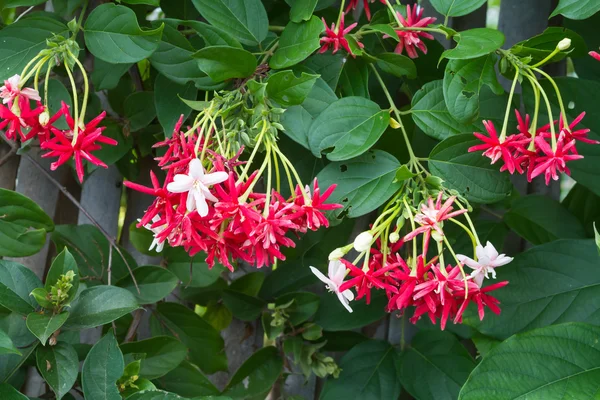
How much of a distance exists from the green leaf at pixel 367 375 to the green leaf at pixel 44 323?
1.51 ft

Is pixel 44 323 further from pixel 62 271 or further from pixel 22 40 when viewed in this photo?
pixel 22 40

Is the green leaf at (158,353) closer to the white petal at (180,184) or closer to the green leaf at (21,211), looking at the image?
Answer: the green leaf at (21,211)

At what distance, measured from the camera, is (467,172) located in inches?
34.3

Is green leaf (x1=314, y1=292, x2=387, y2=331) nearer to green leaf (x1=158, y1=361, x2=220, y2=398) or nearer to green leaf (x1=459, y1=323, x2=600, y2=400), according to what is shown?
green leaf (x1=158, y1=361, x2=220, y2=398)

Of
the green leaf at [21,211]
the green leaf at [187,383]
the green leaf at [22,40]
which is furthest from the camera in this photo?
the green leaf at [187,383]

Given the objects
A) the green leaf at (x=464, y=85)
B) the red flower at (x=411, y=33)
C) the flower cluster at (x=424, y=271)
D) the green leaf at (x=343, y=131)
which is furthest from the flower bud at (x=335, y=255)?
the red flower at (x=411, y=33)

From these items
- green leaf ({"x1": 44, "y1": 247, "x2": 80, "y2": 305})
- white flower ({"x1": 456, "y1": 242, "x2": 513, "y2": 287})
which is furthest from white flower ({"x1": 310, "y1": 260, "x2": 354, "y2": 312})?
green leaf ({"x1": 44, "y1": 247, "x2": 80, "y2": 305})

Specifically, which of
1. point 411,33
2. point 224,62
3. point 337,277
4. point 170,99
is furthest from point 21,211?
point 411,33

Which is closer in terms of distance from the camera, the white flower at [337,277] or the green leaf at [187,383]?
the white flower at [337,277]

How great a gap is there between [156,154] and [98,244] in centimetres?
18

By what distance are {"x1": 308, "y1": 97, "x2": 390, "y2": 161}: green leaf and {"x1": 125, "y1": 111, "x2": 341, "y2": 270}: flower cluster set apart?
3.9 inches

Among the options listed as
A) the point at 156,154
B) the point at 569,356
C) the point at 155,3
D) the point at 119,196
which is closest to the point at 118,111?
the point at 156,154

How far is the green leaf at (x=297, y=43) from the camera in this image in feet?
2.69

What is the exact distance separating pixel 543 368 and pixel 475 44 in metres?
0.40
